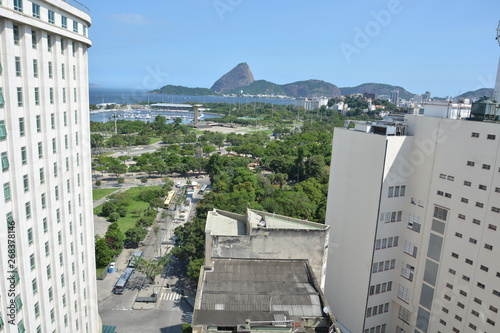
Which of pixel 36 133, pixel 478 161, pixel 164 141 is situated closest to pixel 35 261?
pixel 36 133

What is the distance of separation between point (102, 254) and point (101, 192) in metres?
29.5

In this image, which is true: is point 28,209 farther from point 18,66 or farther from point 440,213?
point 440,213

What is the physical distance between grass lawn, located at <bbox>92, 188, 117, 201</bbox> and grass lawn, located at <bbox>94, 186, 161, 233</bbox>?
12.1ft

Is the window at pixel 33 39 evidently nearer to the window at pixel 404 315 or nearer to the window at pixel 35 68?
the window at pixel 35 68

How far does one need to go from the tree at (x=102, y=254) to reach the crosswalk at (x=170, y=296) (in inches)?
309

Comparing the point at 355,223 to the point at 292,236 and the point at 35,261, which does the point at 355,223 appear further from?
the point at 35,261

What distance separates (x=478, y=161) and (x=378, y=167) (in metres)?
6.00

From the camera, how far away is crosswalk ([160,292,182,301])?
34750 millimetres

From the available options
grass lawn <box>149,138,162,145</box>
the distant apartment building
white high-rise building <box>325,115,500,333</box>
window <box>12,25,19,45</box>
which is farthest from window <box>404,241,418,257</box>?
grass lawn <box>149,138,162,145</box>

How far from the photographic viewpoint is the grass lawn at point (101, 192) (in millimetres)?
A: 62375

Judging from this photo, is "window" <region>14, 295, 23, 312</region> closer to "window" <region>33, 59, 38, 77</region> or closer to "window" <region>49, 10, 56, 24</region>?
"window" <region>33, 59, 38, 77</region>

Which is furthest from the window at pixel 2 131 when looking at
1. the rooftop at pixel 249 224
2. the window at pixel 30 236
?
the rooftop at pixel 249 224

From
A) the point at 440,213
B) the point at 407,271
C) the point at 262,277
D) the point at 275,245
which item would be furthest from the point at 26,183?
the point at 407,271

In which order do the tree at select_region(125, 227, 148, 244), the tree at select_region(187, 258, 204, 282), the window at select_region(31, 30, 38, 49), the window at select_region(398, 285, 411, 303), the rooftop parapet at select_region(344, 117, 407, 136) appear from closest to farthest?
the window at select_region(31, 30, 38, 49)
the rooftop parapet at select_region(344, 117, 407, 136)
the window at select_region(398, 285, 411, 303)
the tree at select_region(187, 258, 204, 282)
the tree at select_region(125, 227, 148, 244)
